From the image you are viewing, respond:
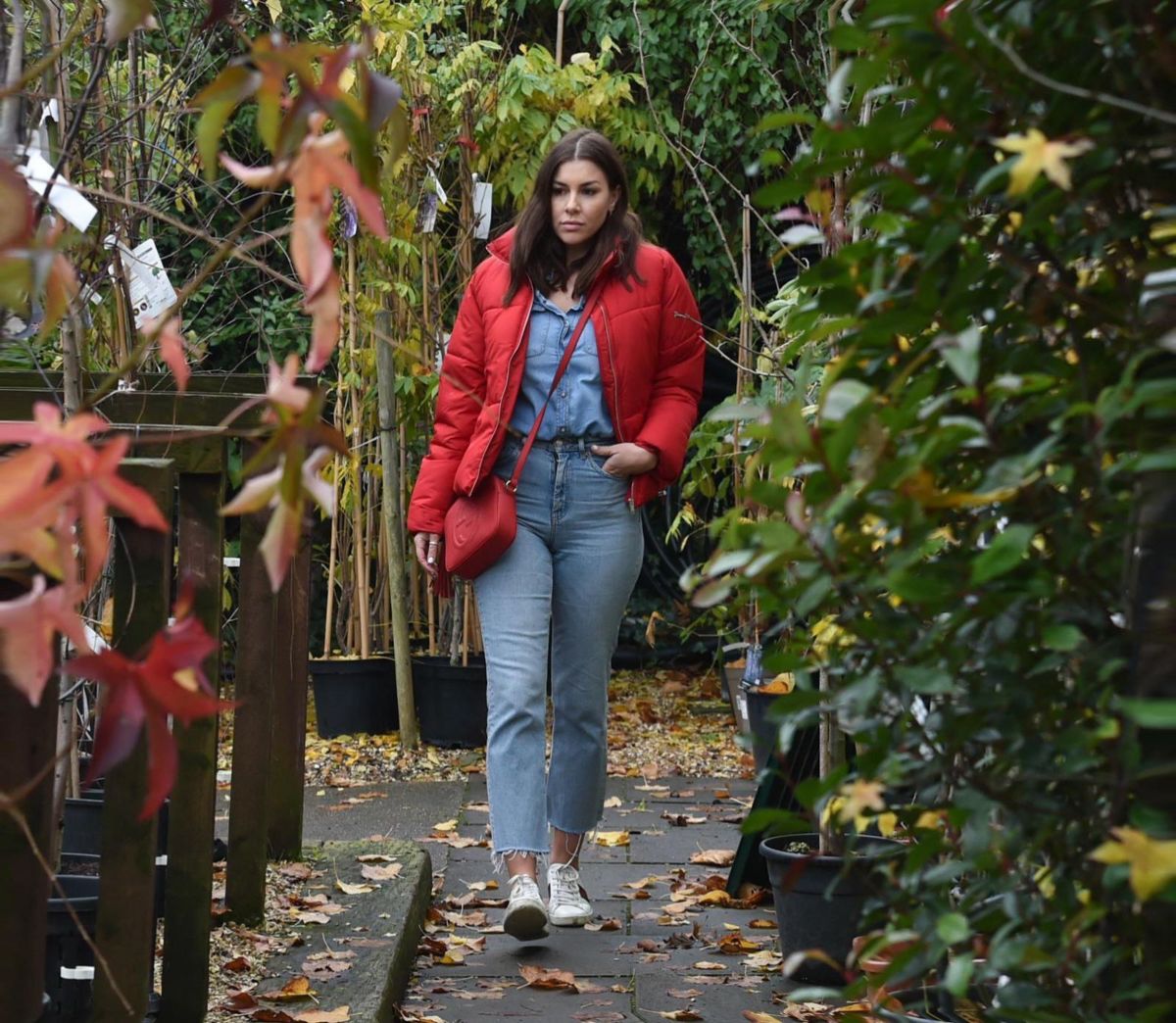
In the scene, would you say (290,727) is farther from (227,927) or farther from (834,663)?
(834,663)

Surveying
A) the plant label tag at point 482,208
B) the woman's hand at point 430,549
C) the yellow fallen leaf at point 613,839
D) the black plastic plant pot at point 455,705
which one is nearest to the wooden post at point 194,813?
the woman's hand at point 430,549

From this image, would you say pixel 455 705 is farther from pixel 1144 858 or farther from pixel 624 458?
pixel 1144 858

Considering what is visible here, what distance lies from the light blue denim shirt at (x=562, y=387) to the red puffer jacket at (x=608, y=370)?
3cm

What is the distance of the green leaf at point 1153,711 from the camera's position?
3.49 ft

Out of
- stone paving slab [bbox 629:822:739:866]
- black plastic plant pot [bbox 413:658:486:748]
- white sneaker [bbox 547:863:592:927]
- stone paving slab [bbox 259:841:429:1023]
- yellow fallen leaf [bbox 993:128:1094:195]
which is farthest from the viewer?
black plastic plant pot [bbox 413:658:486:748]

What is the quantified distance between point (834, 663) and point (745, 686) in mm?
4718

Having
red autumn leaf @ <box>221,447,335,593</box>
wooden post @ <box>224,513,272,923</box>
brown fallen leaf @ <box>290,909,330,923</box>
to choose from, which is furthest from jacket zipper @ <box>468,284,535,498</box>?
red autumn leaf @ <box>221,447,335,593</box>

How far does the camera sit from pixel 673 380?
164 inches

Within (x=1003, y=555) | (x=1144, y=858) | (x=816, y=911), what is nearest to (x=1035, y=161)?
(x=1003, y=555)

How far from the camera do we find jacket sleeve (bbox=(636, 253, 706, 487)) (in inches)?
160

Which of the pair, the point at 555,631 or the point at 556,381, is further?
the point at 555,631

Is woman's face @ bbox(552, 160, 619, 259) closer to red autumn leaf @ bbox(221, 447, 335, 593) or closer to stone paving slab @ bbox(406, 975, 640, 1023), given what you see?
stone paving slab @ bbox(406, 975, 640, 1023)

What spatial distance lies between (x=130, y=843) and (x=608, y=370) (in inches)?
78.6

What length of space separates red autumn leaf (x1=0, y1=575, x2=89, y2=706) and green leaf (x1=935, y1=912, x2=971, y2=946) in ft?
2.30
